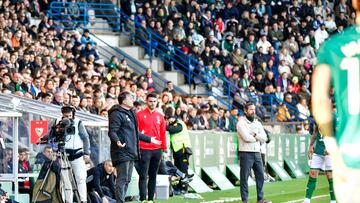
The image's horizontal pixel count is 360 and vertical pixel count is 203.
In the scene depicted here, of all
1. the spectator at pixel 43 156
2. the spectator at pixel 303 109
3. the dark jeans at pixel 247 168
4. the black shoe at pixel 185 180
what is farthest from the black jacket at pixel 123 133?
Answer: the spectator at pixel 303 109

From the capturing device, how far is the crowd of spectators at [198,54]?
86.4 feet

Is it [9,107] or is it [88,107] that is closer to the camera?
[9,107]

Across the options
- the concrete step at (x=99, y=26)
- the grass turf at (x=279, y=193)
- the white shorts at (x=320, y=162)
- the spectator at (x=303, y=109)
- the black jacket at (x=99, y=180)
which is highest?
the concrete step at (x=99, y=26)

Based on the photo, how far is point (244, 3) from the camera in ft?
144

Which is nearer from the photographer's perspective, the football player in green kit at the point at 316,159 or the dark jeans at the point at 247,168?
the football player in green kit at the point at 316,159

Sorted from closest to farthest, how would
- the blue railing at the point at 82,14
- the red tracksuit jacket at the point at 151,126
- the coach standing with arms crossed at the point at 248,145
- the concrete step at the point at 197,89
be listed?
the red tracksuit jacket at the point at 151,126 < the coach standing with arms crossed at the point at 248,145 < the blue railing at the point at 82,14 < the concrete step at the point at 197,89

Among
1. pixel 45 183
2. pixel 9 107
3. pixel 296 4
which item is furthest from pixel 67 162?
pixel 296 4

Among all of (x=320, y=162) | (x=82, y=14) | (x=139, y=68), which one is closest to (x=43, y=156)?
(x=320, y=162)

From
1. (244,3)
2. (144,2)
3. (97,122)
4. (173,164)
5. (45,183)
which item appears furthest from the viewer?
(244,3)

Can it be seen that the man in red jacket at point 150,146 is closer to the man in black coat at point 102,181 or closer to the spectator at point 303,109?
the man in black coat at point 102,181

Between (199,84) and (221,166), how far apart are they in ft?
30.6

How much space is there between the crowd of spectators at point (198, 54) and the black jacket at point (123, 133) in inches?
186

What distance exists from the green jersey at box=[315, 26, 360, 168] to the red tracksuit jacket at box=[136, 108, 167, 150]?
1276 cm

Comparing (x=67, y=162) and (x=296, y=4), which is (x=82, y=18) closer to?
(x=296, y=4)
